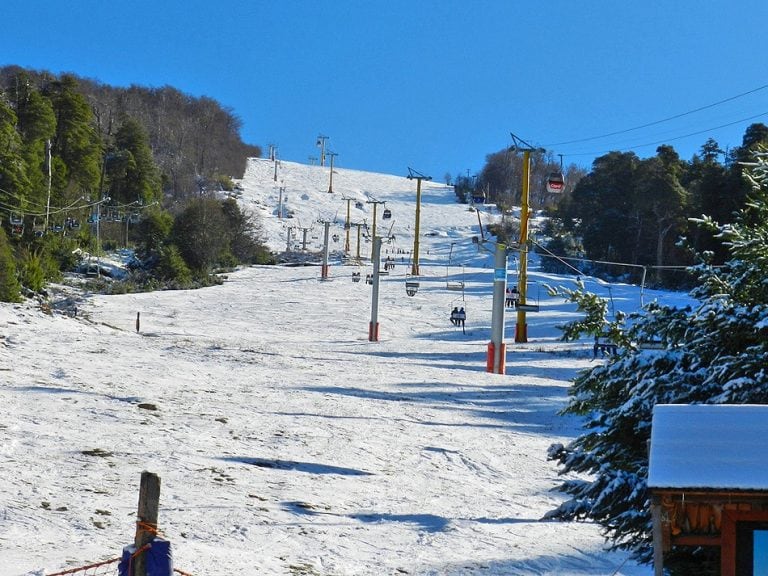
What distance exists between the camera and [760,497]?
5.93 metres

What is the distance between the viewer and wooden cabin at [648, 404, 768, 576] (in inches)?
235

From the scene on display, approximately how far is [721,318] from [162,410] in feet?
33.3

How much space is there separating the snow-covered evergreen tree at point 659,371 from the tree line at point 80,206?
91.1ft

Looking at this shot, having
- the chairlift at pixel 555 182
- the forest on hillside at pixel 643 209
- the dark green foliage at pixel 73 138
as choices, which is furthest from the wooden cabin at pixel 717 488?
the dark green foliage at pixel 73 138

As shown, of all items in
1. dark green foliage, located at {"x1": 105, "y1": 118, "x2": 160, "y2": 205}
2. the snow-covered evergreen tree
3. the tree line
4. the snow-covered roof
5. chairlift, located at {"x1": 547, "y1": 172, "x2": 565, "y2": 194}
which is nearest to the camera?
the snow-covered roof

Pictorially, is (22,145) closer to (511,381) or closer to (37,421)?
(511,381)

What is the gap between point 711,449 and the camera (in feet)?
20.3

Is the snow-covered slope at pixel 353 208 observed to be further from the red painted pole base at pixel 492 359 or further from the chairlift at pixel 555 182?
the red painted pole base at pixel 492 359

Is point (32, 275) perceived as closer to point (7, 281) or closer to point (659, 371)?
point (7, 281)

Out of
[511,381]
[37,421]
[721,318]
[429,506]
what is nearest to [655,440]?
[721,318]

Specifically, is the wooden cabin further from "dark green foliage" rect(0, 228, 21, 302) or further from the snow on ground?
"dark green foliage" rect(0, 228, 21, 302)

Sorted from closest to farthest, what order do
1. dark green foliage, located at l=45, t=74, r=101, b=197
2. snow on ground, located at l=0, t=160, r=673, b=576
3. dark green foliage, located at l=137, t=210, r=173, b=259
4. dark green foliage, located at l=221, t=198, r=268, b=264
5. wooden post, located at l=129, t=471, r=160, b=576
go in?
1. wooden post, located at l=129, t=471, r=160, b=576
2. snow on ground, located at l=0, t=160, r=673, b=576
3. dark green foliage, located at l=45, t=74, r=101, b=197
4. dark green foliage, located at l=137, t=210, r=173, b=259
5. dark green foliage, located at l=221, t=198, r=268, b=264

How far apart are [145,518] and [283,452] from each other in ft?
28.3

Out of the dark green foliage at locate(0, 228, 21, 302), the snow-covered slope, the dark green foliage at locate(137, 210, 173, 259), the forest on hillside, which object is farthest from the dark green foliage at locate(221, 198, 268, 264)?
the dark green foliage at locate(0, 228, 21, 302)
